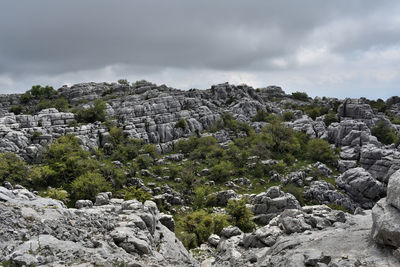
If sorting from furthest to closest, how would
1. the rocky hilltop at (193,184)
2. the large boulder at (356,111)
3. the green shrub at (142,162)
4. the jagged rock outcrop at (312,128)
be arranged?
the large boulder at (356,111)
the jagged rock outcrop at (312,128)
the green shrub at (142,162)
the rocky hilltop at (193,184)

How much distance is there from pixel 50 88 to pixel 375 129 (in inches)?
5873

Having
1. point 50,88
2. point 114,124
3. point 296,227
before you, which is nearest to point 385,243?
point 296,227

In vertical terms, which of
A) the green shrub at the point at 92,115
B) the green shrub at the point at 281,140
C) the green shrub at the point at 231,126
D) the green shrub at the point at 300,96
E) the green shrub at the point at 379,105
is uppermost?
the green shrub at the point at 300,96

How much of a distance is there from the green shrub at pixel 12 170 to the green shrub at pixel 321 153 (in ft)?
234

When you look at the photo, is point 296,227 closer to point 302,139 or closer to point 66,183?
point 66,183

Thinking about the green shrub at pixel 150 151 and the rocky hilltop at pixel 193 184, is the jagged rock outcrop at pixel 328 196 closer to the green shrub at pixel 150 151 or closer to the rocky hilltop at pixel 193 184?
the rocky hilltop at pixel 193 184

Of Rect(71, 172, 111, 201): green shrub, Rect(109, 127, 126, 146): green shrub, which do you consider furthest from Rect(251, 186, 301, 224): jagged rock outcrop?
Rect(109, 127, 126, 146): green shrub

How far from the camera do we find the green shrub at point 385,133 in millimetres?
92500

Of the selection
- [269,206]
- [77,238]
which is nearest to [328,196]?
[269,206]

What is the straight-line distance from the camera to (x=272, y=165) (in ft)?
230

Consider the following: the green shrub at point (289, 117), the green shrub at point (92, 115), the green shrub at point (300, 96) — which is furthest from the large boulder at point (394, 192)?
the green shrub at point (300, 96)

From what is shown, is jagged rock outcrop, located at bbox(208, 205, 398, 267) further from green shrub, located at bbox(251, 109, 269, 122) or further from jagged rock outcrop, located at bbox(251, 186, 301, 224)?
green shrub, located at bbox(251, 109, 269, 122)

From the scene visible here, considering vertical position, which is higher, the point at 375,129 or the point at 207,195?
the point at 375,129

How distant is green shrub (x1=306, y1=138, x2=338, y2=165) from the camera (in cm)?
7431
